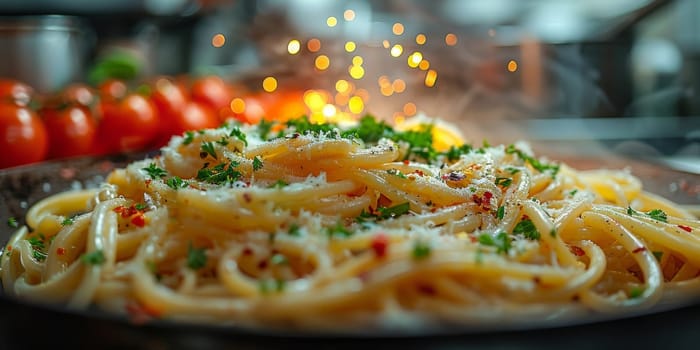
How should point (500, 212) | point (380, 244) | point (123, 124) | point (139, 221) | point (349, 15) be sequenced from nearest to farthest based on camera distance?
point (380, 244), point (139, 221), point (500, 212), point (123, 124), point (349, 15)

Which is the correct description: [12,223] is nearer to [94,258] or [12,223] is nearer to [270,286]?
[94,258]

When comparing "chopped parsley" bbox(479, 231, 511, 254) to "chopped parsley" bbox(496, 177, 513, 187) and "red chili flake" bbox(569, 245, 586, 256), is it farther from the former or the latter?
"chopped parsley" bbox(496, 177, 513, 187)

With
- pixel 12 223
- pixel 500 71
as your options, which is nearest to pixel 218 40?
pixel 500 71

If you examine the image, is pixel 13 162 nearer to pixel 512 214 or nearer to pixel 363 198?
pixel 363 198

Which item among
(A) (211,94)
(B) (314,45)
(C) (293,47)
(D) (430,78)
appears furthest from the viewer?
(C) (293,47)

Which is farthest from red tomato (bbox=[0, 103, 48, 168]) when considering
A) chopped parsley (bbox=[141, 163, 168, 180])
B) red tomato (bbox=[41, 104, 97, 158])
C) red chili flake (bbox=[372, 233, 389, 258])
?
red chili flake (bbox=[372, 233, 389, 258])

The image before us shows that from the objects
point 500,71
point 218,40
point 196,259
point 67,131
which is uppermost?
point 500,71
